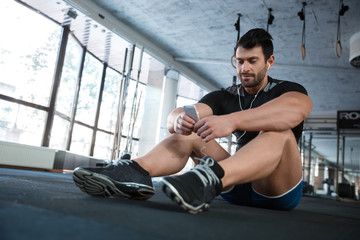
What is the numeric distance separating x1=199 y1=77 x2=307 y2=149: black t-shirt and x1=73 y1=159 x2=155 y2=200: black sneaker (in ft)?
1.80

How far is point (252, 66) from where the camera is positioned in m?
1.48

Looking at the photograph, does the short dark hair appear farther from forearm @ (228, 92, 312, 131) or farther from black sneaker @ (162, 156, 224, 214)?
black sneaker @ (162, 156, 224, 214)

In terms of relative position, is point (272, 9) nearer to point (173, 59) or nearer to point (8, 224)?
point (173, 59)

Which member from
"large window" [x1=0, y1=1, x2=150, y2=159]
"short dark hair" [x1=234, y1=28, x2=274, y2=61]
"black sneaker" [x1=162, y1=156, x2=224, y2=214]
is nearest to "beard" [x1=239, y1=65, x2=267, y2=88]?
"short dark hair" [x1=234, y1=28, x2=274, y2=61]

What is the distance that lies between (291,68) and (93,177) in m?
5.91

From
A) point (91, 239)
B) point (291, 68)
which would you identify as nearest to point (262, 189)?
point (91, 239)

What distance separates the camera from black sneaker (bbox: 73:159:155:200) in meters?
1.05

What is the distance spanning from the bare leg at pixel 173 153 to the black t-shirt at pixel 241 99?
6.6 inches

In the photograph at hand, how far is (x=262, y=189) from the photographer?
135cm

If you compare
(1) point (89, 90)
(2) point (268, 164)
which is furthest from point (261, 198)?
(1) point (89, 90)

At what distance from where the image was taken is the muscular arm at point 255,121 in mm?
1093

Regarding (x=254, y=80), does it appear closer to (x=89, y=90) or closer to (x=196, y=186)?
(x=196, y=186)

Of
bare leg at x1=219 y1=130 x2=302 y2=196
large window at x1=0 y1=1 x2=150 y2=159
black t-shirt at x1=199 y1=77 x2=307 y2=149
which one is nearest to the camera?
bare leg at x1=219 y1=130 x2=302 y2=196

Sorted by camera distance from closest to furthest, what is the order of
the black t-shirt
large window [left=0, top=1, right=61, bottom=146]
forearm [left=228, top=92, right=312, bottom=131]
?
forearm [left=228, top=92, right=312, bottom=131] < the black t-shirt < large window [left=0, top=1, right=61, bottom=146]
